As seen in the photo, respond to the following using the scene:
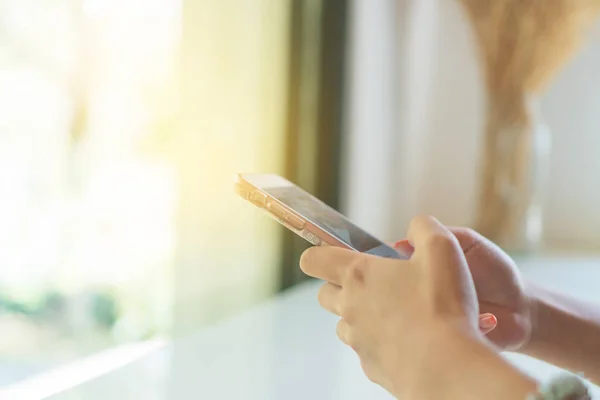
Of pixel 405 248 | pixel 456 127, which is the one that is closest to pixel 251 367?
pixel 405 248

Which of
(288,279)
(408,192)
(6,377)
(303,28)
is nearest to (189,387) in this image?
(6,377)

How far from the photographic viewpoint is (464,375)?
1.11 feet

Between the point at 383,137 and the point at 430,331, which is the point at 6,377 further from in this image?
the point at 383,137

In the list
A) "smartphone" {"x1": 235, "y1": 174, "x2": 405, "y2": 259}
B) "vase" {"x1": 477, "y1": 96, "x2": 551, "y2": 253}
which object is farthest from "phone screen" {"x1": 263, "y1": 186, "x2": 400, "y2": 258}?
"vase" {"x1": 477, "y1": 96, "x2": 551, "y2": 253}

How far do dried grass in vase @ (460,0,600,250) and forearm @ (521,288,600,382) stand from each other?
3.06 feet

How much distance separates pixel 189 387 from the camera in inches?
24.5

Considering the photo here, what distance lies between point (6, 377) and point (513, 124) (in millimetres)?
1153

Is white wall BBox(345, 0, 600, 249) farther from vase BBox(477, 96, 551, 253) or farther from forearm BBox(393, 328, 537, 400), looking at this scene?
forearm BBox(393, 328, 537, 400)

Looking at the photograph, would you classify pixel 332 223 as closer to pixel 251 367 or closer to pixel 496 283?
pixel 496 283

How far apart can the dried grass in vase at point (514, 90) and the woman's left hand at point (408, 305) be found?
Answer: 1091 mm

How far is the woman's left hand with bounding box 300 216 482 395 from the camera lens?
1.18 feet

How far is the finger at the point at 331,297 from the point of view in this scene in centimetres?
44

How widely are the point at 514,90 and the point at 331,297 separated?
3.76 ft

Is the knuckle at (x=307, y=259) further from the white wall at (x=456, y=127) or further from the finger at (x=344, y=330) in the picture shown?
the white wall at (x=456, y=127)
